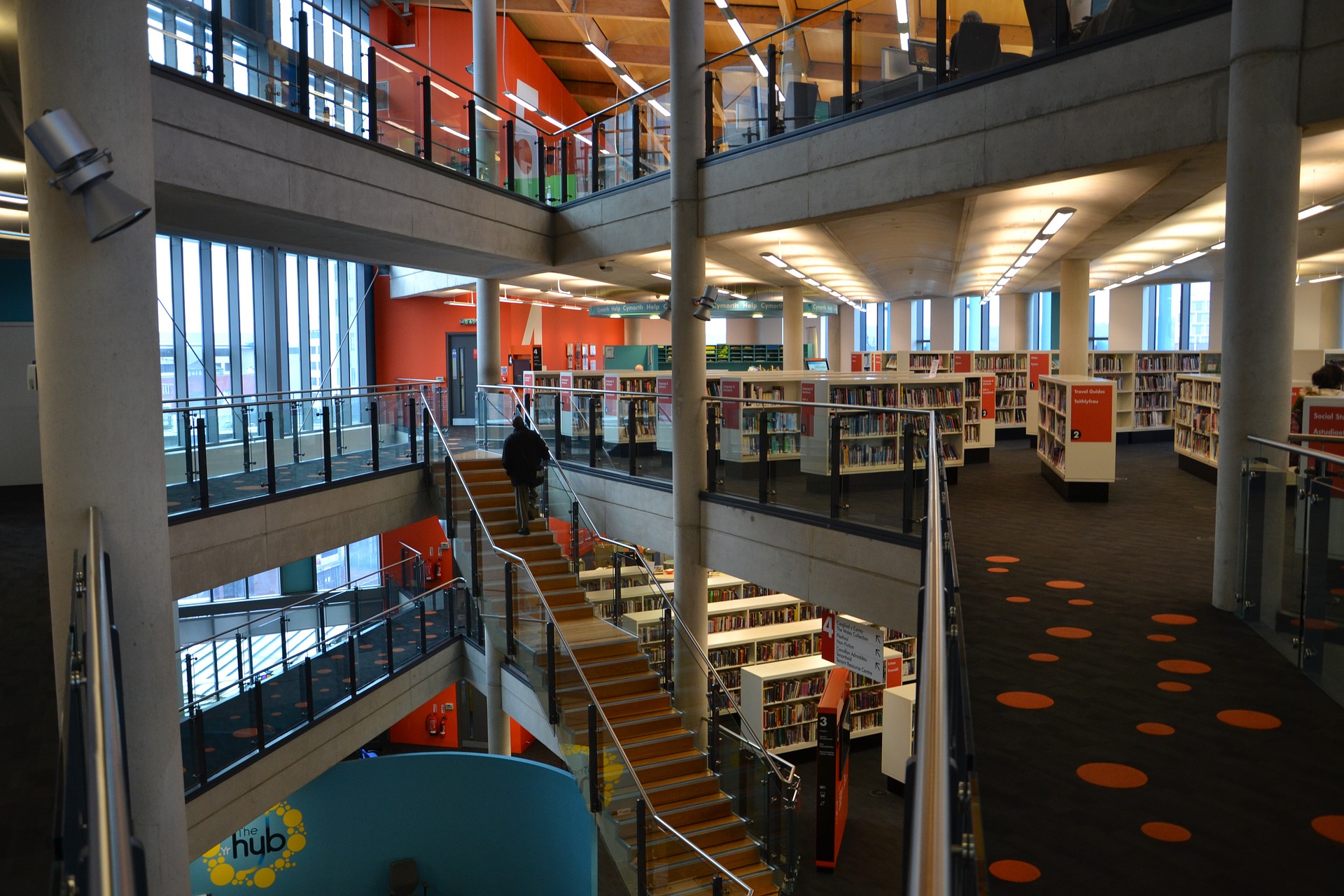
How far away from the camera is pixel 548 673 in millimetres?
8703

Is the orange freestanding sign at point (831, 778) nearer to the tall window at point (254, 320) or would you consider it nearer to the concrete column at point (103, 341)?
the concrete column at point (103, 341)

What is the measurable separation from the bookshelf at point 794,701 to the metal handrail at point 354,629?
4182mm

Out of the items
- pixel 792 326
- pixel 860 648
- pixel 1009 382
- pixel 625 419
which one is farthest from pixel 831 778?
pixel 1009 382

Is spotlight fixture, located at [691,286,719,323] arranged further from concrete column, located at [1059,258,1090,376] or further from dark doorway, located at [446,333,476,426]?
dark doorway, located at [446,333,476,426]

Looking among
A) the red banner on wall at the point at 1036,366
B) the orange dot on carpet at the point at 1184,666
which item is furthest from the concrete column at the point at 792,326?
the orange dot on carpet at the point at 1184,666

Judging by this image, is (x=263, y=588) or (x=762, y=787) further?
(x=263, y=588)

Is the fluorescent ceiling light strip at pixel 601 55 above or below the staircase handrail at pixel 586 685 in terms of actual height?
above

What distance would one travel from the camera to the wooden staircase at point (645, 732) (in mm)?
7355

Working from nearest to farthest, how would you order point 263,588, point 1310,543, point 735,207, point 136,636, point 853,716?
point 1310,543, point 136,636, point 735,207, point 853,716, point 263,588

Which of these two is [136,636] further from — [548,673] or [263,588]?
[263,588]

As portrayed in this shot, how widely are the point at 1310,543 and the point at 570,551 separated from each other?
841cm

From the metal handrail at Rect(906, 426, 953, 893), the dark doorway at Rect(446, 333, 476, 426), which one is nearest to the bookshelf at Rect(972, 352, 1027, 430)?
the dark doorway at Rect(446, 333, 476, 426)

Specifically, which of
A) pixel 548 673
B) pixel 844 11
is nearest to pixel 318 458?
pixel 548 673

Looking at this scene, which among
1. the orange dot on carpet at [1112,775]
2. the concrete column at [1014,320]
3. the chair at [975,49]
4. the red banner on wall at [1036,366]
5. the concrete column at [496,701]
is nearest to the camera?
the orange dot on carpet at [1112,775]
